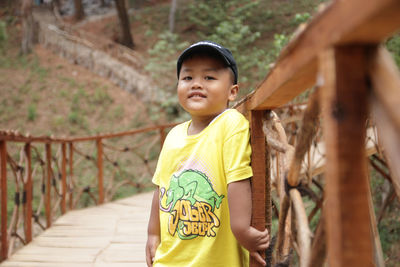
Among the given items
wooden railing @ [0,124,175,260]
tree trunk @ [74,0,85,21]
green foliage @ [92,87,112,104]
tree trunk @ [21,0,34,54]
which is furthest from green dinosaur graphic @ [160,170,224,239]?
tree trunk @ [74,0,85,21]

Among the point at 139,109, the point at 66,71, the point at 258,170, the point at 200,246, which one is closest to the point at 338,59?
the point at 258,170

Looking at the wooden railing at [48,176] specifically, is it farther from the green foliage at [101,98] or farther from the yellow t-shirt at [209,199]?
the green foliage at [101,98]

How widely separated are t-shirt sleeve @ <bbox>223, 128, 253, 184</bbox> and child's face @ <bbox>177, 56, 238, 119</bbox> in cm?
17

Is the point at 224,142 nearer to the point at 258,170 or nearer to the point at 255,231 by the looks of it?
the point at 258,170

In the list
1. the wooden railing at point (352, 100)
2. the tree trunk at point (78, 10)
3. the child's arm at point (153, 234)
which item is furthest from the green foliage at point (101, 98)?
the wooden railing at point (352, 100)

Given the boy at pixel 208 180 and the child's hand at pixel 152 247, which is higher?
the boy at pixel 208 180

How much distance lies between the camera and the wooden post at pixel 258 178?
1.28 meters

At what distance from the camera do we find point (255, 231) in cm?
126

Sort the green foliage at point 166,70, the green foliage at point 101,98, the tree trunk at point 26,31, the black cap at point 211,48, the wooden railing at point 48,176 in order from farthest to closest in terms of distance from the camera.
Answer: the tree trunk at point 26,31 → the green foliage at point 101,98 → the green foliage at point 166,70 → the wooden railing at point 48,176 → the black cap at point 211,48

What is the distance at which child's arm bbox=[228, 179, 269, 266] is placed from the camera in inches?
49.0

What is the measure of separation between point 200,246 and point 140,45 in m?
16.6

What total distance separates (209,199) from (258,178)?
0.17 metres

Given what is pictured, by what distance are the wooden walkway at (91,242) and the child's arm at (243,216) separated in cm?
170

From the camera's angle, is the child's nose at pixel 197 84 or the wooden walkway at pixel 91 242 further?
the wooden walkway at pixel 91 242
